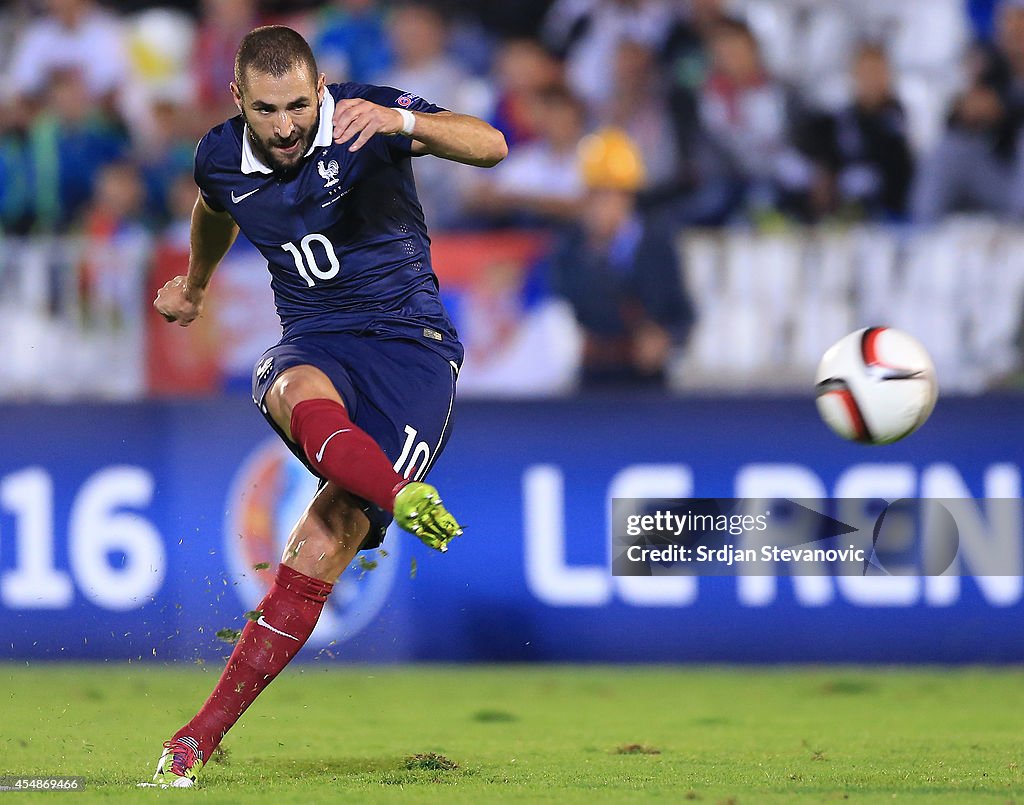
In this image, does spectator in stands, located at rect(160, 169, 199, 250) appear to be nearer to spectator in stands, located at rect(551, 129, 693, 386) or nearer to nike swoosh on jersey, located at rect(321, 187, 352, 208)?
spectator in stands, located at rect(551, 129, 693, 386)

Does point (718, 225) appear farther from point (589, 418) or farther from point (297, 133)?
point (297, 133)

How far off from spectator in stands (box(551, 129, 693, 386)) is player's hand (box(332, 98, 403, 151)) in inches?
193

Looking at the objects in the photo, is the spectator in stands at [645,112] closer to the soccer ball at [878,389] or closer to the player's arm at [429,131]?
the soccer ball at [878,389]

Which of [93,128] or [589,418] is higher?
[93,128]

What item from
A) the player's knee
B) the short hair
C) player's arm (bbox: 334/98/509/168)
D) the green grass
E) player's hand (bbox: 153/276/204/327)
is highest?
the short hair

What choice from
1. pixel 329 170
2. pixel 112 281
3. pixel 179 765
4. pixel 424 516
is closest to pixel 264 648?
pixel 179 765

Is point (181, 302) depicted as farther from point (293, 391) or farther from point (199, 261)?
point (293, 391)

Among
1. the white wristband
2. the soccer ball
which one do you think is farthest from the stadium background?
the white wristband

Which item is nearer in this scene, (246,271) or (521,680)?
(521,680)

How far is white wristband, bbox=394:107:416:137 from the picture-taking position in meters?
4.71

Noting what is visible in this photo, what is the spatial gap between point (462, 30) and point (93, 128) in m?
2.92

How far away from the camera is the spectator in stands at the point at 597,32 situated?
11.7 metres

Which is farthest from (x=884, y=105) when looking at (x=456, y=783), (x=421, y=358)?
(x=456, y=783)

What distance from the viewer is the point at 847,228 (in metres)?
9.73
